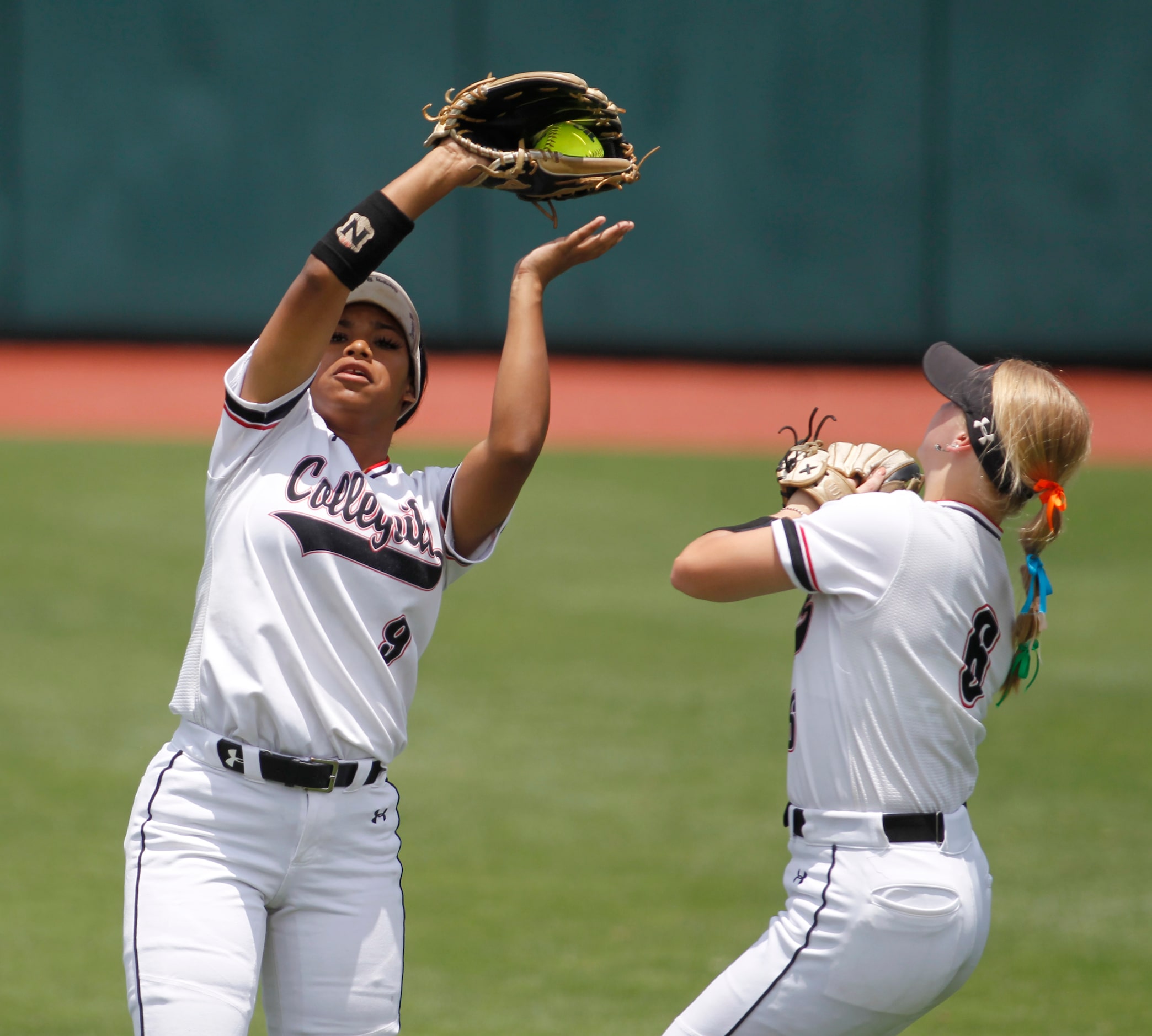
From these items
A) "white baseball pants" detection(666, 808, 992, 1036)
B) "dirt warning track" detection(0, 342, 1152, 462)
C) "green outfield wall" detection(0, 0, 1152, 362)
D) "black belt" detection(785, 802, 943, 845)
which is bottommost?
"white baseball pants" detection(666, 808, 992, 1036)

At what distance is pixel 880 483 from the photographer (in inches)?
107

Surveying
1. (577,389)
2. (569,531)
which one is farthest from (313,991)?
(577,389)

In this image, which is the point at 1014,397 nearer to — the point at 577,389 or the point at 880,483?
the point at 880,483

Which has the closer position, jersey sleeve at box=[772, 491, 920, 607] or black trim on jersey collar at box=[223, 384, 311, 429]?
jersey sleeve at box=[772, 491, 920, 607]

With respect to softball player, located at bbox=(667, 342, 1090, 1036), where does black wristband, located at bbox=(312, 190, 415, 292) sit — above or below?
above

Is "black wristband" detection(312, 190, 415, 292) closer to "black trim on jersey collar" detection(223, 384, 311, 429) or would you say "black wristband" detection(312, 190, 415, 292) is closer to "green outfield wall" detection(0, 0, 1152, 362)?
"black trim on jersey collar" detection(223, 384, 311, 429)

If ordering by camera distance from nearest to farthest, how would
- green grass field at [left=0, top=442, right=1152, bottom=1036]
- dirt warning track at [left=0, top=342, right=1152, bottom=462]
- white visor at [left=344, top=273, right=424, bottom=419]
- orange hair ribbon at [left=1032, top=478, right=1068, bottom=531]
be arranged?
1. orange hair ribbon at [left=1032, top=478, right=1068, bottom=531]
2. white visor at [left=344, top=273, right=424, bottom=419]
3. green grass field at [left=0, top=442, right=1152, bottom=1036]
4. dirt warning track at [left=0, top=342, right=1152, bottom=462]

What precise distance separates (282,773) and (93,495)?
30.9 feet

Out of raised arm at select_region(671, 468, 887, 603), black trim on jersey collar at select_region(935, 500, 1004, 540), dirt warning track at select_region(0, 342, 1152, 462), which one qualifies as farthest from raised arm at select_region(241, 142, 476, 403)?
dirt warning track at select_region(0, 342, 1152, 462)

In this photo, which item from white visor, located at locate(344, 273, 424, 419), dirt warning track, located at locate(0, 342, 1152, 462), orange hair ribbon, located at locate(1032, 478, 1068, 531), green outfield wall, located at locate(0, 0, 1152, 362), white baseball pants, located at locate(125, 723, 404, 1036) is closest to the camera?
white baseball pants, located at locate(125, 723, 404, 1036)

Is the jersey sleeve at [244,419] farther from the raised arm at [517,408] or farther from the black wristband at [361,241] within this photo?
the raised arm at [517,408]

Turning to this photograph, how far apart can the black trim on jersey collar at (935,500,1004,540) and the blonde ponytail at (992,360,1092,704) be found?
4 cm

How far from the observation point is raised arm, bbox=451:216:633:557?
2723 millimetres

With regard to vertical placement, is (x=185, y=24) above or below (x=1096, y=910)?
above
